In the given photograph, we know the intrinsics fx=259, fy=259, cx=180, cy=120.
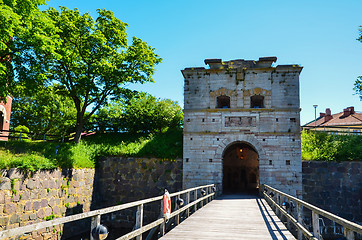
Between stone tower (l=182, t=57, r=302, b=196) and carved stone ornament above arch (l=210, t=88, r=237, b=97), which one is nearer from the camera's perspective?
stone tower (l=182, t=57, r=302, b=196)

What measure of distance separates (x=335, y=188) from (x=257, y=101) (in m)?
7.28

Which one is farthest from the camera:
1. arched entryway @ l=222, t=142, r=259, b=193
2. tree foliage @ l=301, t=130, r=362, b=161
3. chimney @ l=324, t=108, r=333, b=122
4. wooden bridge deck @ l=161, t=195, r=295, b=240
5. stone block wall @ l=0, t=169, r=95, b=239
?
chimney @ l=324, t=108, r=333, b=122

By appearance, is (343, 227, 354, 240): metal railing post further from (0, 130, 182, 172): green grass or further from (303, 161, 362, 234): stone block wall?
(303, 161, 362, 234): stone block wall

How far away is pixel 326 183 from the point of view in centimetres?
1590

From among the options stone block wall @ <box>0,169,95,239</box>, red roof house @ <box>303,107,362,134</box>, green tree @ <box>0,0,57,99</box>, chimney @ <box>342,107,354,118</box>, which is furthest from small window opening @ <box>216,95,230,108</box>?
chimney @ <box>342,107,354,118</box>

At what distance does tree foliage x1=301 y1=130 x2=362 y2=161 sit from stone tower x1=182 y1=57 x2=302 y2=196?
1.63 m


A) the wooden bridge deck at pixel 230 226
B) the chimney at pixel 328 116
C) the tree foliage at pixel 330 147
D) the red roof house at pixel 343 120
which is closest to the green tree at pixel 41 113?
the tree foliage at pixel 330 147

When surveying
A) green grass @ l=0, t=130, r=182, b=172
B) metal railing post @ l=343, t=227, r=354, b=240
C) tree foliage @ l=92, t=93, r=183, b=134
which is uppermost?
tree foliage @ l=92, t=93, r=183, b=134

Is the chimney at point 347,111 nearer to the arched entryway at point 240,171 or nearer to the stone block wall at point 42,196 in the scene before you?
the arched entryway at point 240,171

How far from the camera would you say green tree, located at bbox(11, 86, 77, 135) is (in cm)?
2891

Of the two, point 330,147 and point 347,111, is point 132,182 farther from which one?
point 347,111

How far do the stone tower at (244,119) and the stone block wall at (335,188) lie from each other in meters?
0.75

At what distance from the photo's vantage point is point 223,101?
1891 cm

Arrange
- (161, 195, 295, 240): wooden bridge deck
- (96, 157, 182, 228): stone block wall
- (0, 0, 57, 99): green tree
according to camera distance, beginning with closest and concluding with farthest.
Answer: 1. (161, 195, 295, 240): wooden bridge deck
2. (0, 0, 57, 99): green tree
3. (96, 157, 182, 228): stone block wall
